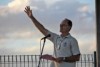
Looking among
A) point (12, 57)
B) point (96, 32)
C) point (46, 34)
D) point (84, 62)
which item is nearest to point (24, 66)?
point (12, 57)

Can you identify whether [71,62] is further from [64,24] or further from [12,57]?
[12,57]

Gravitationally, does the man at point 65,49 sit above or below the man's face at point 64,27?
below

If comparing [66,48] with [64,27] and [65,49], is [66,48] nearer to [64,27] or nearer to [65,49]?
[65,49]

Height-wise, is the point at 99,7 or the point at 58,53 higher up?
the point at 99,7

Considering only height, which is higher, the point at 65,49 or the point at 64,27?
the point at 64,27

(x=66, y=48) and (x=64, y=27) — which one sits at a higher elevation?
(x=64, y=27)

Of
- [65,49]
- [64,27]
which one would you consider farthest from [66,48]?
[64,27]

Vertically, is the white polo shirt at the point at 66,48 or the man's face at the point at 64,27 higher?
the man's face at the point at 64,27

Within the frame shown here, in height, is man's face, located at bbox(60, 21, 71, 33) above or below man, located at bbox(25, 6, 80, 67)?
above

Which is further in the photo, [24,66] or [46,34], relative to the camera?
[24,66]

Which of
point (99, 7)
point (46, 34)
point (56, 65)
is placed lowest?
point (56, 65)

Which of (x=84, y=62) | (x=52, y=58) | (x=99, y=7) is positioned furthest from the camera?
(x=84, y=62)

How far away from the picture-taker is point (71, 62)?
20.2 feet

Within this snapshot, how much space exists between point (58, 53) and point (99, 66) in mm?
7733
